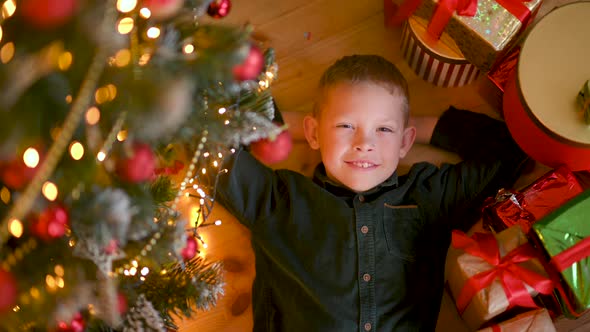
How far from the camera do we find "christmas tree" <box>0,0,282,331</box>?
62 cm

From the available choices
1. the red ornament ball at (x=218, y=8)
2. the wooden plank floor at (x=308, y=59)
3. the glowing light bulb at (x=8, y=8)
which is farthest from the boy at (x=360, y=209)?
the glowing light bulb at (x=8, y=8)

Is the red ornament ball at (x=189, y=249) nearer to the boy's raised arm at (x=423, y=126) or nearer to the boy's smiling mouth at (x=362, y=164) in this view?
the boy's smiling mouth at (x=362, y=164)

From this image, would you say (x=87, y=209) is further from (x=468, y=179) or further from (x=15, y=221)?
(x=468, y=179)

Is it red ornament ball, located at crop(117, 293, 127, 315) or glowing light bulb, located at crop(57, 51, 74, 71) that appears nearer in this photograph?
glowing light bulb, located at crop(57, 51, 74, 71)

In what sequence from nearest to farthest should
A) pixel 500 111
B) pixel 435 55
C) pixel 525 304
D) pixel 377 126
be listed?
pixel 525 304
pixel 377 126
pixel 435 55
pixel 500 111

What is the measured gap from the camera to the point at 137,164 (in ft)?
2.40

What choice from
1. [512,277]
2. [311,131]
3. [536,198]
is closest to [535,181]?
[536,198]

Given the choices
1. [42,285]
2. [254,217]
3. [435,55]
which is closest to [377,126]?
[435,55]

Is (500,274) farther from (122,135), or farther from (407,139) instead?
(122,135)

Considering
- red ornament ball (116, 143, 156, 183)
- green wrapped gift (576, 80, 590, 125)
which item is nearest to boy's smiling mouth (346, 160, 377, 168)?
green wrapped gift (576, 80, 590, 125)

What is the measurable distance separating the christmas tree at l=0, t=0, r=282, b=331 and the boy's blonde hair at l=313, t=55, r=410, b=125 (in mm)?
496

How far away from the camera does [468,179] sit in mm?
1422

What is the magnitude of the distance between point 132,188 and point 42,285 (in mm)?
187

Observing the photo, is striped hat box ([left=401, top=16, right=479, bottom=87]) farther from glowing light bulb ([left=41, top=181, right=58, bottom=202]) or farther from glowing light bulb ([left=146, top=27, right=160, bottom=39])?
glowing light bulb ([left=41, top=181, right=58, bottom=202])
